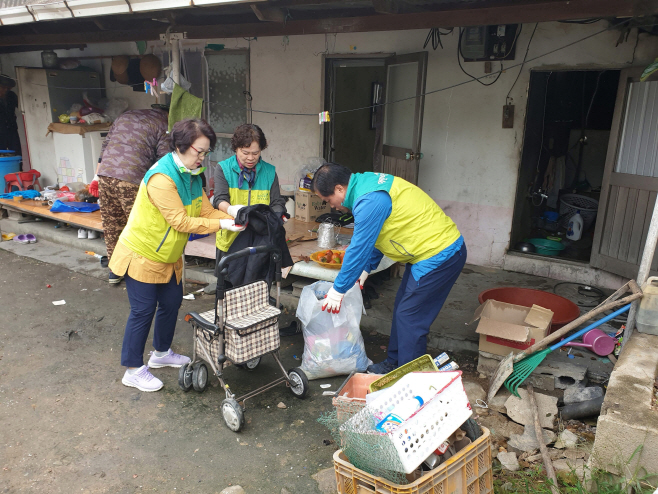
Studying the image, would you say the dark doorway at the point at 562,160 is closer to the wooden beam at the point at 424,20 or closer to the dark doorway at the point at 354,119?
the wooden beam at the point at 424,20

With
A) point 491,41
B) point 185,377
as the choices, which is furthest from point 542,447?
point 491,41

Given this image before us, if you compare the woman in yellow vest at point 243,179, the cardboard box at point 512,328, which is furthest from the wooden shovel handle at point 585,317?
the woman in yellow vest at point 243,179

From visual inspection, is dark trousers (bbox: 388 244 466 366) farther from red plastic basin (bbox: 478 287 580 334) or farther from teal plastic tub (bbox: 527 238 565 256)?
teal plastic tub (bbox: 527 238 565 256)

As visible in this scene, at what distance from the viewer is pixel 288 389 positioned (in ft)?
13.3

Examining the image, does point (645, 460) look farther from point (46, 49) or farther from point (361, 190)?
point (46, 49)

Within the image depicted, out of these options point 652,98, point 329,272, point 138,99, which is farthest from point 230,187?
point 138,99

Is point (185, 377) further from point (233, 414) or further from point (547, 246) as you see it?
point (547, 246)

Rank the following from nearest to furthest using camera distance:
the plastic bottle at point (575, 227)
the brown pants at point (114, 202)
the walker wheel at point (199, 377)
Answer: the walker wheel at point (199, 377)
the brown pants at point (114, 202)
the plastic bottle at point (575, 227)

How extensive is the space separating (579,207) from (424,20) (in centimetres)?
435

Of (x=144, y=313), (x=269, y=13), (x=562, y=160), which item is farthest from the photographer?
(x=562, y=160)

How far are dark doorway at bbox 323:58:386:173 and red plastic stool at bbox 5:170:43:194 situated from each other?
5658 millimetres

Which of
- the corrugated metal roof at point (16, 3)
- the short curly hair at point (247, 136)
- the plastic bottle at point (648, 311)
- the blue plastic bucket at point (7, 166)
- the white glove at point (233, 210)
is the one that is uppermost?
the corrugated metal roof at point (16, 3)

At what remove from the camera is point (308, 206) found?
643cm

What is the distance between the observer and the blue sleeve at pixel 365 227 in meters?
3.33
